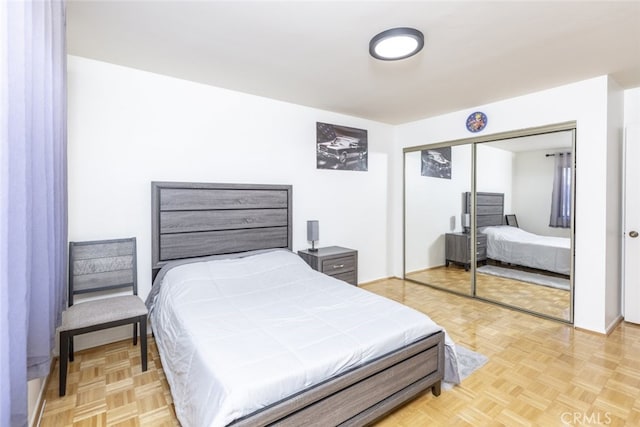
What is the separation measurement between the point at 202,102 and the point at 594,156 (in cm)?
397

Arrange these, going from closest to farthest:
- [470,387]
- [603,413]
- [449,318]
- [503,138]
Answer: [603,413] → [470,387] → [449,318] → [503,138]

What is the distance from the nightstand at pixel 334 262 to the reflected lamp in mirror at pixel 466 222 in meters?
1.59

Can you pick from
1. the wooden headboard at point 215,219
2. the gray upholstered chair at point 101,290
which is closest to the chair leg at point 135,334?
the gray upholstered chair at point 101,290

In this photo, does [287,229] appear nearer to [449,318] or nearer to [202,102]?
[202,102]

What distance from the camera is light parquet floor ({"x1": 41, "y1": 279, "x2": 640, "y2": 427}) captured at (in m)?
1.85

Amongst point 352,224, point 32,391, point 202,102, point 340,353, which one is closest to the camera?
point 340,353

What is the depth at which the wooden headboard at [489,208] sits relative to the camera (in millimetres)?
3797

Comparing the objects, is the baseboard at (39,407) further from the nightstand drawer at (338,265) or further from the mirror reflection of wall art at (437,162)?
the mirror reflection of wall art at (437,162)

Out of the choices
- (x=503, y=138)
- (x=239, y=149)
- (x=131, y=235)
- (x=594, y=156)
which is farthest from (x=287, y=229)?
(x=594, y=156)

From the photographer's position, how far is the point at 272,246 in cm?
354

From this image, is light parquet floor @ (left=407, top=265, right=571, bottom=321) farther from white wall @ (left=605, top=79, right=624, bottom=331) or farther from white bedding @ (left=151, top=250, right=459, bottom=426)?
white bedding @ (left=151, top=250, right=459, bottom=426)

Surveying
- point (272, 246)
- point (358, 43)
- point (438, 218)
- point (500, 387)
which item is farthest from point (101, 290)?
point (438, 218)

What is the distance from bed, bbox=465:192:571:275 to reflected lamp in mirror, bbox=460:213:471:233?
12cm

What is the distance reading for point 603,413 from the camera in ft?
6.14
